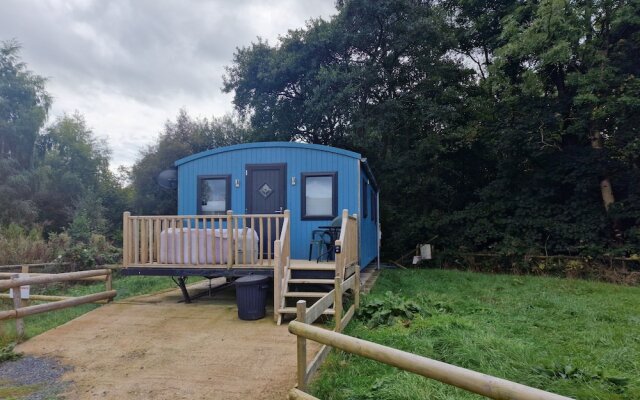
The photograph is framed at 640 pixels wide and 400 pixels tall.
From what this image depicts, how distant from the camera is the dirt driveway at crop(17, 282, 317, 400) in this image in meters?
3.19

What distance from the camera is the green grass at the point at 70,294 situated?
5031mm

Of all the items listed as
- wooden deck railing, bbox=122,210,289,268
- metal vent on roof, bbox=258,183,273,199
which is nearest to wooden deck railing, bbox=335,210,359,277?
wooden deck railing, bbox=122,210,289,268

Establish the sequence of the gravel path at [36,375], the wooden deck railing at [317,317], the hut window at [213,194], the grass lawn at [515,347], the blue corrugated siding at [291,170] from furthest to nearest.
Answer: the hut window at [213,194] < the blue corrugated siding at [291,170] < the gravel path at [36,375] < the grass lawn at [515,347] < the wooden deck railing at [317,317]

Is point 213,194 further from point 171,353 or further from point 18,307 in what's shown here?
point 171,353

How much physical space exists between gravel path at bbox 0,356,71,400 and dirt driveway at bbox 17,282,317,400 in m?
0.10

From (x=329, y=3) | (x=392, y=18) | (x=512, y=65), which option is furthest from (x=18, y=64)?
(x=512, y=65)

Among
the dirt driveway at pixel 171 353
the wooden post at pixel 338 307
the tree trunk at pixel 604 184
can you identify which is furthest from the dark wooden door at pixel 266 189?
the tree trunk at pixel 604 184

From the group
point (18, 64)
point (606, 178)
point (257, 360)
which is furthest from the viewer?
point (18, 64)

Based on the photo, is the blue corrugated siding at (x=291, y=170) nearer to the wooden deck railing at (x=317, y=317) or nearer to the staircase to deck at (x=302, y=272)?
the staircase to deck at (x=302, y=272)

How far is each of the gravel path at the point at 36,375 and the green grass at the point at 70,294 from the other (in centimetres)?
81

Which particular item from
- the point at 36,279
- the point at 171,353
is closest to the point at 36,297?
the point at 36,279

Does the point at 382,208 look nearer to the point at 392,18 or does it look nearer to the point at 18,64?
the point at 392,18

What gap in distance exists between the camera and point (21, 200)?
1591 cm

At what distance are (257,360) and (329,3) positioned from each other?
14.8 m
